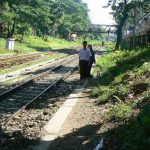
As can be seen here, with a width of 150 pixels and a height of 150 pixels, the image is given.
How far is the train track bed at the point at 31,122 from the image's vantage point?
8.90 meters

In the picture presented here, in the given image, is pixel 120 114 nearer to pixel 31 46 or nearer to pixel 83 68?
pixel 83 68

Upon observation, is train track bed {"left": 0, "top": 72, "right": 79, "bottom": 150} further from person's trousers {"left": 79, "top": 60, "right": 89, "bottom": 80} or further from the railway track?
person's trousers {"left": 79, "top": 60, "right": 89, "bottom": 80}

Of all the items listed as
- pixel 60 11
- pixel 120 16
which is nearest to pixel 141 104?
pixel 120 16

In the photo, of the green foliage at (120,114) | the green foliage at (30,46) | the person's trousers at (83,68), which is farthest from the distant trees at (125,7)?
the green foliage at (120,114)

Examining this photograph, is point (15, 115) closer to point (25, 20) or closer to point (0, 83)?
point (0, 83)

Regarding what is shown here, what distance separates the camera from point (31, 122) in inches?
437

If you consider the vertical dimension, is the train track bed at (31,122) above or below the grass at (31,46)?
below

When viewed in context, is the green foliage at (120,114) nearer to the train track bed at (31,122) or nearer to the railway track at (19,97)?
the train track bed at (31,122)

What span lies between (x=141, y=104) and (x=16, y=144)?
3.37 meters

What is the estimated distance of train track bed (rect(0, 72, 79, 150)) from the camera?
8.90 metres

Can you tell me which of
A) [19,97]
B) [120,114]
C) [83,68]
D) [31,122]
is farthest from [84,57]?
[120,114]

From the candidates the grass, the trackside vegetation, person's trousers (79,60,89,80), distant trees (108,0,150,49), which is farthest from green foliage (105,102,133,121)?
distant trees (108,0,150,49)

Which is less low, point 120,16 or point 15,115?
point 120,16

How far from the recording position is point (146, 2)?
56.7 metres
